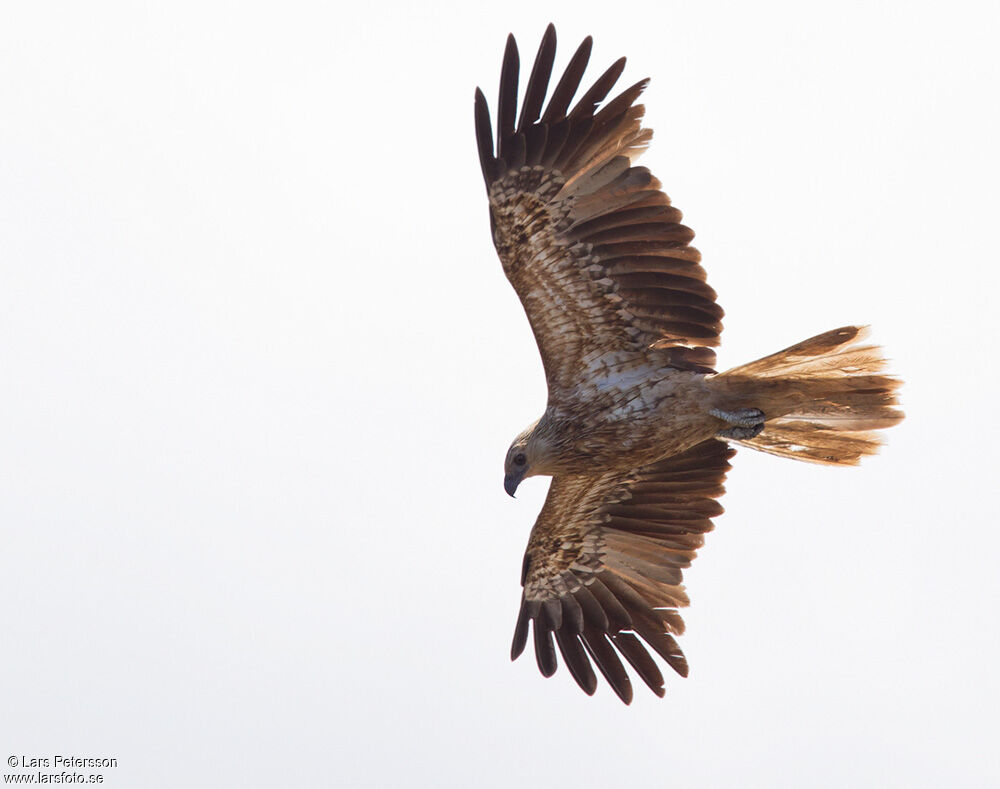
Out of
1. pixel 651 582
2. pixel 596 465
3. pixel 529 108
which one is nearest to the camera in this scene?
pixel 529 108

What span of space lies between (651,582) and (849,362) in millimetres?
2418

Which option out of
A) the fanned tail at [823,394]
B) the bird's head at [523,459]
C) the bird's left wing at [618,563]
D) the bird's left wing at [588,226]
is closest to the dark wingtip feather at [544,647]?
the bird's left wing at [618,563]

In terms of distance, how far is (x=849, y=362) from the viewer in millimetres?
10555

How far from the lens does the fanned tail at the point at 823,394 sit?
10.5 m

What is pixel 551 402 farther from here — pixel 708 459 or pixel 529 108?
pixel 529 108

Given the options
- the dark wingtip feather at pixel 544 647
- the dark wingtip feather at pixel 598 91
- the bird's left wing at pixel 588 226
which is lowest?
the dark wingtip feather at pixel 544 647

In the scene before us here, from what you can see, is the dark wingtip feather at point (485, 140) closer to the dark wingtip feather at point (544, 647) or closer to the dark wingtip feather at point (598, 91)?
the dark wingtip feather at point (598, 91)

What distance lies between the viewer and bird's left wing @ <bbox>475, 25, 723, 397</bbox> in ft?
33.7

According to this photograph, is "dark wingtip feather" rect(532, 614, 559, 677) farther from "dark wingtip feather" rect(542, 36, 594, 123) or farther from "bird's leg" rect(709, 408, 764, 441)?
"dark wingtip feather" rect(542, 36, 594, 123)

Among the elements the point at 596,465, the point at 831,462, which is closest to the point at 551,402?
the point at 596,465

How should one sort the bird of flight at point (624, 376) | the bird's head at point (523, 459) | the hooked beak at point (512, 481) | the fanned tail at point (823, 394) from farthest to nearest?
the hooked beak at point (512, 481) < the bird's head at point (523, 459) < the fanned tail at point (823, 394) < the bird of flight at point (624, 376)

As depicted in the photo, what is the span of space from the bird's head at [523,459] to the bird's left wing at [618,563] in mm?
398

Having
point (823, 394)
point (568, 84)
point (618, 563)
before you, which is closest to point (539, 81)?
point (568, 84)

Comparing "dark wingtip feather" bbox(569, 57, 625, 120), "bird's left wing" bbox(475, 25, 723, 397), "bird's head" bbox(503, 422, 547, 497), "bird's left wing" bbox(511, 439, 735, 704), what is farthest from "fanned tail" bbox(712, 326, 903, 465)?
"dark wingtip feather" bbox(569, 57, 625, 120)
